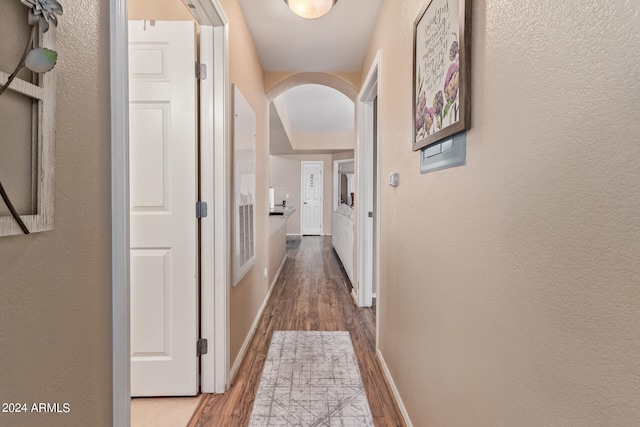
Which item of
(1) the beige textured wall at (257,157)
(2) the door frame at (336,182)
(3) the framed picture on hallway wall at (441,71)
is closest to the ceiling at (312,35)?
(1) the beige textured wall at (257,157)

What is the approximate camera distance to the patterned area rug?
1.78m

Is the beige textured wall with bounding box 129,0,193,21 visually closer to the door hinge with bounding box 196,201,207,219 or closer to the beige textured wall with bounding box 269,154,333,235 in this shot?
the door hinge with bounding box 196,201,207,219

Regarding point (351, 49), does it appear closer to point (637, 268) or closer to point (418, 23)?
point (418, 23)

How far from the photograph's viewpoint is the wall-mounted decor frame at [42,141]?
0.65m

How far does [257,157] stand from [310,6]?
1370 millimetres

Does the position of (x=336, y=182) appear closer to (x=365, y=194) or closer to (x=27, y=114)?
(x=365, y=194)

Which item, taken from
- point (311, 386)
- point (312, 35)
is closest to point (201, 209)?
point (311, 386)

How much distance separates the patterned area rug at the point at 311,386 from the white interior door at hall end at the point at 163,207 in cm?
46

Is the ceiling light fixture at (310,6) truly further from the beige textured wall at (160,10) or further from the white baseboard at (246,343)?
the white baseboard at (246,343)

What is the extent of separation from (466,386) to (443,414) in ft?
0.89

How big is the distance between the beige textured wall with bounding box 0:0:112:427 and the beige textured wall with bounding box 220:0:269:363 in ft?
4.30

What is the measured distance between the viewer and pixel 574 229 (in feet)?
2.06

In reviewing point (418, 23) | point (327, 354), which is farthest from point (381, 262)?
point (418, 23)

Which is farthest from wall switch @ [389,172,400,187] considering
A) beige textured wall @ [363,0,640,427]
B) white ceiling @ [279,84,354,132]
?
white ceiling @ [279,84,354,132]
